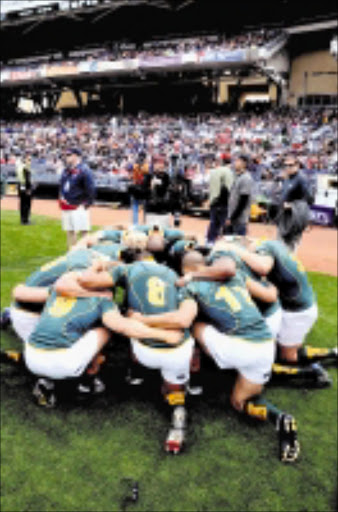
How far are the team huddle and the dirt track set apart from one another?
8.21 ft

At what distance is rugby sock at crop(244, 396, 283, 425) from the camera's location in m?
3.16

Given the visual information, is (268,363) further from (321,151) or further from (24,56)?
(24,56)

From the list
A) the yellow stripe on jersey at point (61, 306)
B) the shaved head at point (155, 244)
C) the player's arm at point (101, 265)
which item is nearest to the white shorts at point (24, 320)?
the yellow stripe on jersey at point (61, 306)

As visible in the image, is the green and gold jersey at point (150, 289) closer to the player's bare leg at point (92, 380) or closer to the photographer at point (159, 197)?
→ the player's bare leg at point (92, 380)

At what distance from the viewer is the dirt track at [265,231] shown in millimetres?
8388

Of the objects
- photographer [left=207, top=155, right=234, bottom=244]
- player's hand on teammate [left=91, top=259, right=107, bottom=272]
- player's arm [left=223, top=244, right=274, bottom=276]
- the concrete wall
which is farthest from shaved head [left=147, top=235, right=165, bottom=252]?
the concrete wall

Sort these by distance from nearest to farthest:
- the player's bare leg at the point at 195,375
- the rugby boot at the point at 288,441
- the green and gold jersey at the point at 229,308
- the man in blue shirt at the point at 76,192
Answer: the rugby boot at the point at 288,441, the green and gold jersey at the point at 229,308, the player's bare leg at the point at 195,375, the man in blue shirt at the point at 76,192

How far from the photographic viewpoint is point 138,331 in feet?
10.2

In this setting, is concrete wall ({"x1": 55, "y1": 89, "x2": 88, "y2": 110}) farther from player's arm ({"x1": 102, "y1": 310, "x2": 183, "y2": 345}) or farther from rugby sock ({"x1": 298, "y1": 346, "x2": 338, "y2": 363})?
player's arm ({"x1": 102, "y1": 310, "x2": 183, "y2": 345})

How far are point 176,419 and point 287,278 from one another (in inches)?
61.1

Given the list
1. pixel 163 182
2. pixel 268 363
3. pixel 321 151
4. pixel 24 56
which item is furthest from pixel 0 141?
pixel 268 363

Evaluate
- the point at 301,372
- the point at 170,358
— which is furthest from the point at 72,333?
the point at 301,372

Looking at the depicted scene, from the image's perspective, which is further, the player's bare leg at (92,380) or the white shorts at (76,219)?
the white shorts at (76,219)

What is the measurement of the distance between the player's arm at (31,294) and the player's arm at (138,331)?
0.75 meters
